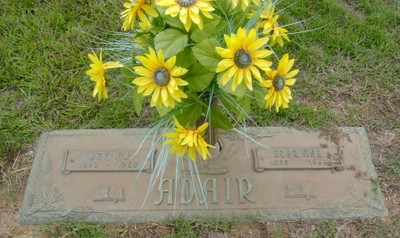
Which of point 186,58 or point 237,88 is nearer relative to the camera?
point 237,88

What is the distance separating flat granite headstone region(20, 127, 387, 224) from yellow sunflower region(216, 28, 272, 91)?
0.76 m

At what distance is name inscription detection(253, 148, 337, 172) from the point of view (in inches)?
96.7

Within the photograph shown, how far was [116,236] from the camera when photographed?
2.32 m

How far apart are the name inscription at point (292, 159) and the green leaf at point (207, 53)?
0.90 m

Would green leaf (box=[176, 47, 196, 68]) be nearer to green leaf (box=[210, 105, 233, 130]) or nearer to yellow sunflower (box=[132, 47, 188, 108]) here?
yellow sunflower (box=[132, 47, 188, 108])

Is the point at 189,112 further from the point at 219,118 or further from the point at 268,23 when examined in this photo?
the point at 268,23

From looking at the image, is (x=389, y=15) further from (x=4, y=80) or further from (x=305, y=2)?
(x=4, y=80)

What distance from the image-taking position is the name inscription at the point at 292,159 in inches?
96.7

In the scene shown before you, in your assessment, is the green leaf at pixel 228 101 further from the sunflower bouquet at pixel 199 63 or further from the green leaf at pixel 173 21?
the green leaf at pixel 173 21

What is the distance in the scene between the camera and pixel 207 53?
5.59 feet

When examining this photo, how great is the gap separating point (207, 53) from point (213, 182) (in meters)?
0.90

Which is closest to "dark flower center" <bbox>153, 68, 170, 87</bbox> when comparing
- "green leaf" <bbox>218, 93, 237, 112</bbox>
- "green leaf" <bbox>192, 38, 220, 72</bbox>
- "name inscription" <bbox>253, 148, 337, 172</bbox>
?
"green leaf" <bbox>192, 38, 220, 72</bbox>

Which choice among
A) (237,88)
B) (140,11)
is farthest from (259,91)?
(140,11)

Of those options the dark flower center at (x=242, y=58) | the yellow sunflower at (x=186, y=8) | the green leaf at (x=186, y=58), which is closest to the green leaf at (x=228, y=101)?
the green leaf at (x=186, y=58)
